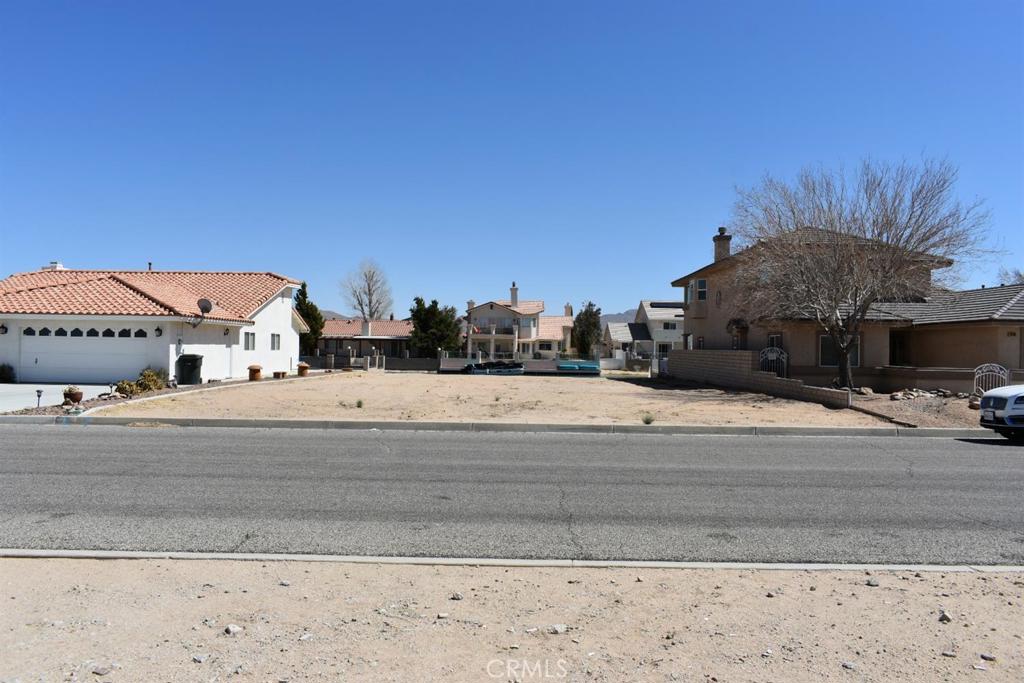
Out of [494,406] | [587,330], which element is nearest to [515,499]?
[494,406]

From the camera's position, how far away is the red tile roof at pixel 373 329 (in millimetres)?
79875

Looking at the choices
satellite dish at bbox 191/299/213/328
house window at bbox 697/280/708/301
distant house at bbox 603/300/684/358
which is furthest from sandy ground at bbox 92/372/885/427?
distant house at bbox 603/300/684/358

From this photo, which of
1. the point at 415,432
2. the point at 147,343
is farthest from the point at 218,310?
the point at 415,432

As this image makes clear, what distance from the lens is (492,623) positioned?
4.92 m

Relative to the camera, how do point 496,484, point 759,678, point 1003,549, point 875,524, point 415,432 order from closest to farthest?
1. point 759,678
2. point 1003,549
3. point 875,524
4. point 496,484
5. point 415,432

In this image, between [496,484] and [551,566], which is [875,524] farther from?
[496,484]

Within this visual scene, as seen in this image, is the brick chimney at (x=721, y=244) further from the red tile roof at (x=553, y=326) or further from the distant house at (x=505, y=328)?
the red tile roof at (x=553, y=326)

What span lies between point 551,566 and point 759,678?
2256mm

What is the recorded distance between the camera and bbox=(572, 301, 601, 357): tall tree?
75625 millimetres

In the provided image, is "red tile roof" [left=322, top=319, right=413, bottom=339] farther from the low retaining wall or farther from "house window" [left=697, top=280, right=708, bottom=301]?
"house window" [left=697, top=280, right=708, bottom=301]

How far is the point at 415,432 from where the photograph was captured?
54.5 ft

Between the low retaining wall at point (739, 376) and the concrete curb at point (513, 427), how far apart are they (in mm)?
4934

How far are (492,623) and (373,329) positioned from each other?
7796cm

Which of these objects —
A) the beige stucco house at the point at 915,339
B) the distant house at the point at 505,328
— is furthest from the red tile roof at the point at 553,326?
the beige stucco house at the point at 915,339
